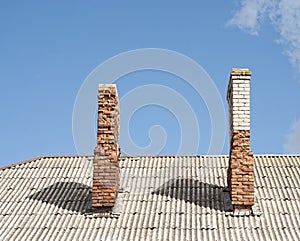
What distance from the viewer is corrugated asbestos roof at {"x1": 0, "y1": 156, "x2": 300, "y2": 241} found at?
362 inches

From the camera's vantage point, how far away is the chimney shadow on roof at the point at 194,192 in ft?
33.5

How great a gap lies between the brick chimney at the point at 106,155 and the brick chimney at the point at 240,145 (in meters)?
2.07

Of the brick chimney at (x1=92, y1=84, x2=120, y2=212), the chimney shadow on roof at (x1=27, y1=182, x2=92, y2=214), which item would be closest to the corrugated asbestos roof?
the chimney shadow on roof at (x1=27, y1=182, x2=92, y2=214)

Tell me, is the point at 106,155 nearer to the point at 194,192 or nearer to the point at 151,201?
the point at 151,201

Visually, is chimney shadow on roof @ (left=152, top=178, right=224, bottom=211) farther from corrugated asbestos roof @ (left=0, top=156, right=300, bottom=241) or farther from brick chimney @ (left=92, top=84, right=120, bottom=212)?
brick chimney @ (left=92, top=84, right=120, bottom=212)

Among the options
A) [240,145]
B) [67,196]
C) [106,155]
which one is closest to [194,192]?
[240,145]

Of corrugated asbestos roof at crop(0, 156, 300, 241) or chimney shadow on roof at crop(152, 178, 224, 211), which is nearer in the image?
corrugated asbestos roof at crop(0, 156, 300, 241)

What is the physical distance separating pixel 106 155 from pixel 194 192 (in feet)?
5.71

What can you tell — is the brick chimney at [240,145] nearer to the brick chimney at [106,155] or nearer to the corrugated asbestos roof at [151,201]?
the corrugated asbestos roof at [151,201]

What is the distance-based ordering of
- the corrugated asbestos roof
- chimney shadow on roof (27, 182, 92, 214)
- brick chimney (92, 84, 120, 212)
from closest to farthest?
the corrugated asbestos roof → brick chimney (92, 84, 120, 212) → chimney shadow on roof (27, 182, 92, 214)

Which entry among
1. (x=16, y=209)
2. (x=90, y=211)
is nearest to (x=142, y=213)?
(x=90, y=211)

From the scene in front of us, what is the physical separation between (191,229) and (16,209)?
3183 mm

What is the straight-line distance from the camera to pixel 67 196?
10.6 meters

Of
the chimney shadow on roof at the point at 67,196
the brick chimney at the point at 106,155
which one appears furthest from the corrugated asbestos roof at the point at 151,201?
the brick chimney at the point at 106,155
